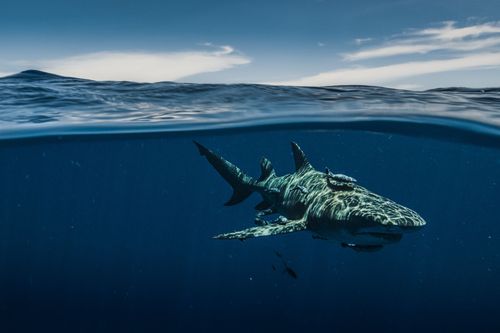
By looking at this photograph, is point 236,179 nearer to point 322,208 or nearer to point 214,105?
point 322,208

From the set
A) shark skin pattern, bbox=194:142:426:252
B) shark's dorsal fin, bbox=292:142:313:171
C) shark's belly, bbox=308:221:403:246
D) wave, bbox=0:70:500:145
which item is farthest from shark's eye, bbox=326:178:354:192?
wave, bbox=0:70:500:145

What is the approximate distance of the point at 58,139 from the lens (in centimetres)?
2316

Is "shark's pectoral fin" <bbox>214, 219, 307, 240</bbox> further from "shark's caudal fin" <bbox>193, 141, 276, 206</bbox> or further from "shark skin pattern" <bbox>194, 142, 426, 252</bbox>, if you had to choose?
"shark's caudal fin" <bbox>193, 141, 276, 206</bbox>

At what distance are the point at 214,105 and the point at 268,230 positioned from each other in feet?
35.7

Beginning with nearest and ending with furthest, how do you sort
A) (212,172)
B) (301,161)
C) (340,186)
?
(340,186)
(301,161)
(212,172)

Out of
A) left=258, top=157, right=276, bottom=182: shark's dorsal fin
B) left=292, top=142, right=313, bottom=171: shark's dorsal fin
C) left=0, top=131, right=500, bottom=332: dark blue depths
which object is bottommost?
left=0, top=131, right=500, bottom=332: dark blue depths

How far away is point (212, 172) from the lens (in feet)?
191

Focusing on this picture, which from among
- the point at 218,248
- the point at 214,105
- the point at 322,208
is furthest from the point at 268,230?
the point at 218,248

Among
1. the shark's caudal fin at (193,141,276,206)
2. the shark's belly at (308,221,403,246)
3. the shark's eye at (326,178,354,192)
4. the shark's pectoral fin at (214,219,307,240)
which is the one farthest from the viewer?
the shark's caudal fin at (193,141,276,206)

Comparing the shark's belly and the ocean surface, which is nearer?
the shark's belly

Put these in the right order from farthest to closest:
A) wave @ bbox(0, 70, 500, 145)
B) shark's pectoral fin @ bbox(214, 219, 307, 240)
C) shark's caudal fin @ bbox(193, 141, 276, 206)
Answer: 1. wave @ bbox(0, 70, 500, 145)
2. shark's caudal fin @ bbox(193, 141, 276, 206)
3. shark's pectoral fin @ bbox(214, 219, 307, 240)

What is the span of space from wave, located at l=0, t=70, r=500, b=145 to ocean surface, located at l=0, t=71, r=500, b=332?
0.06 m

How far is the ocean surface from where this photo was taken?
17000 mm

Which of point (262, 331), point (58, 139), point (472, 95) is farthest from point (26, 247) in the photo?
point (472, 95)
